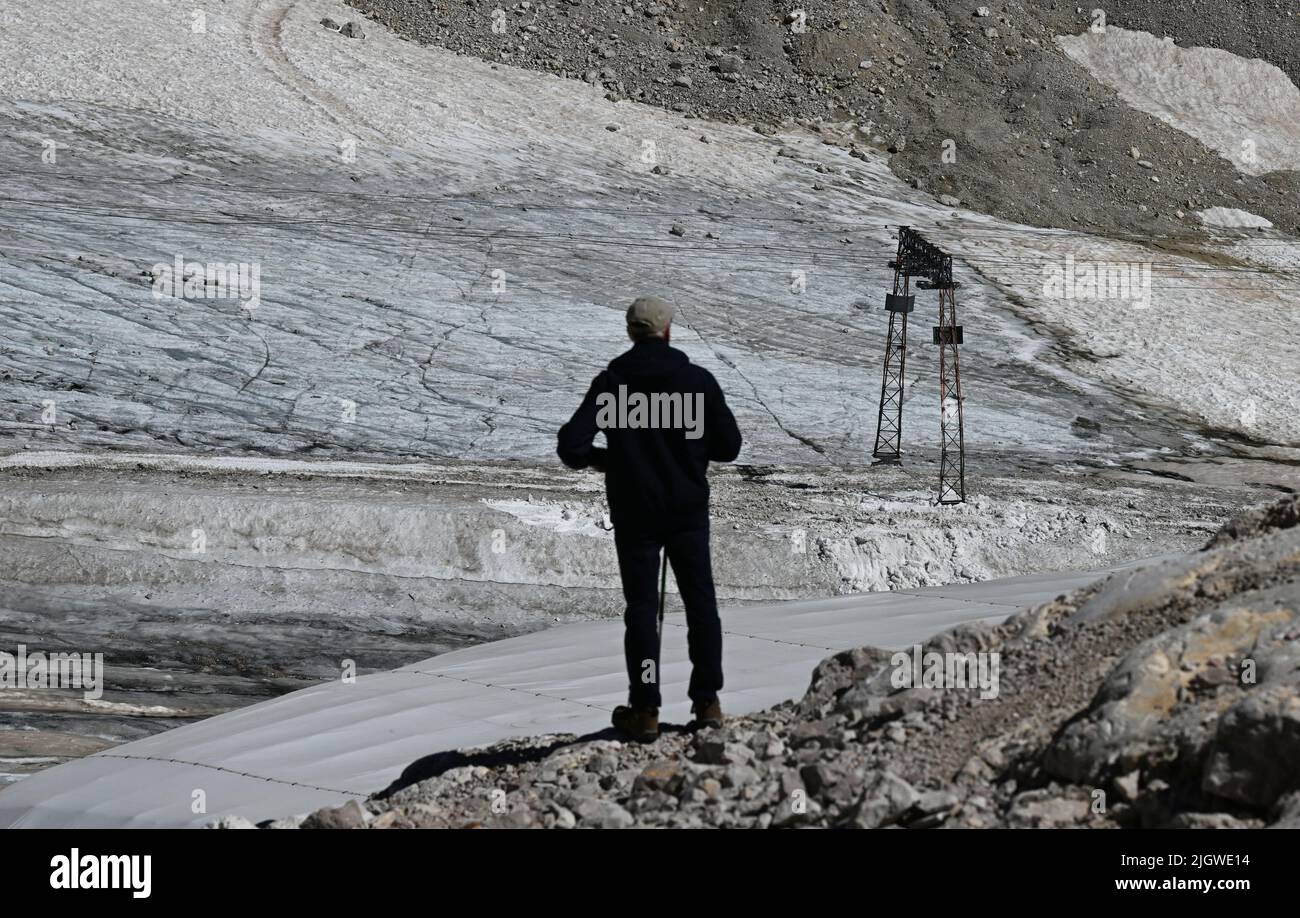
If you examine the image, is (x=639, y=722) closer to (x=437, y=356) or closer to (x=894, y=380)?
(x=437, y=356)

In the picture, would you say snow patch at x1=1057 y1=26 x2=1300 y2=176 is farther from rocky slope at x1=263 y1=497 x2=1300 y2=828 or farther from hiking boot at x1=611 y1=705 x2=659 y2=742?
hiking boot at x1=611 y1=705 x2=659 y2=742

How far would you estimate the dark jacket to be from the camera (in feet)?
18.7

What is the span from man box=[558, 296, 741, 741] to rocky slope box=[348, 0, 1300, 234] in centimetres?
3243

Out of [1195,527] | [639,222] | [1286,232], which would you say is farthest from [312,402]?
[1286,232]

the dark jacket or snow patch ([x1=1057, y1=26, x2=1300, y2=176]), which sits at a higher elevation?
snow patch ([x1=1057, y1=26, x2=1300, y2=176])

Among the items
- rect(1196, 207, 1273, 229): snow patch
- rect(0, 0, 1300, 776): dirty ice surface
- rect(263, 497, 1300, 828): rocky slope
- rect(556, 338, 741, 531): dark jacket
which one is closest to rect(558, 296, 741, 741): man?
rect(556, 338, 741, 531): dark jacket

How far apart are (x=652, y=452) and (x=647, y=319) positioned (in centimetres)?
53

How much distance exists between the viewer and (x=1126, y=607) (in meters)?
5.96

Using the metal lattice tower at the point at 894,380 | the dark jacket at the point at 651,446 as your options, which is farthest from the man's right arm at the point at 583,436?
the metal lattice tower at the point at 894,380

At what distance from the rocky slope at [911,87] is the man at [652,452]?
32434 mm

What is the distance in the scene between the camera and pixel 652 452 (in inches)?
226

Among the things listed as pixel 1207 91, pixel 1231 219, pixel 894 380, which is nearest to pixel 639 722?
pixel 894 380
